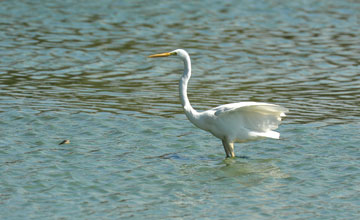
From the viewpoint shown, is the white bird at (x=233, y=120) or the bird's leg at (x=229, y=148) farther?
the bird's leg at (x=229, y=148)

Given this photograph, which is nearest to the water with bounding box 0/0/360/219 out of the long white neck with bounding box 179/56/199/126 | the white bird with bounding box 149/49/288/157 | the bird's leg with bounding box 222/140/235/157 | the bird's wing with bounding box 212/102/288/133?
the bird's leg with bounding box 222/140/235/157

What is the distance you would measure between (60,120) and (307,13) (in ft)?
46.8

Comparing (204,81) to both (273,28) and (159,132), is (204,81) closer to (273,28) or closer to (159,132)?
(159,132)

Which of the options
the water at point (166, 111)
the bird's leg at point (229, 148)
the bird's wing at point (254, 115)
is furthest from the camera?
the bird's leg at point (229, 148)

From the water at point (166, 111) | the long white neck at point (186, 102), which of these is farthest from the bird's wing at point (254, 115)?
the water at point (166, 111)

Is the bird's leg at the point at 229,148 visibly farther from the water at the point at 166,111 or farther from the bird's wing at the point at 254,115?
the bird's wing at the point at 254,115

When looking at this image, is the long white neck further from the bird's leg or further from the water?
the water

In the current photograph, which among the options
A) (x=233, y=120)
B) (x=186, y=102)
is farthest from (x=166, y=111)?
(x=233, y=120)

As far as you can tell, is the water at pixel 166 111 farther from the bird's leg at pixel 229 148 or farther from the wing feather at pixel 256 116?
the wing feather at pixel 256 116

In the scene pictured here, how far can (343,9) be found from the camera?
2502 centimetres

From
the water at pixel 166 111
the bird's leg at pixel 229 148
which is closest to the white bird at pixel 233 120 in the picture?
the bird's leg at pixel 229 148

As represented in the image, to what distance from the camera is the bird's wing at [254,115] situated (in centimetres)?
994

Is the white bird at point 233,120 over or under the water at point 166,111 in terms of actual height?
over

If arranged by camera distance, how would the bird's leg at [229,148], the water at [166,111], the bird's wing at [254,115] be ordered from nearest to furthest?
1. the water at [166,111]
2. the bird's wing at [254,115]
3. the bird's leg at [229,148]
